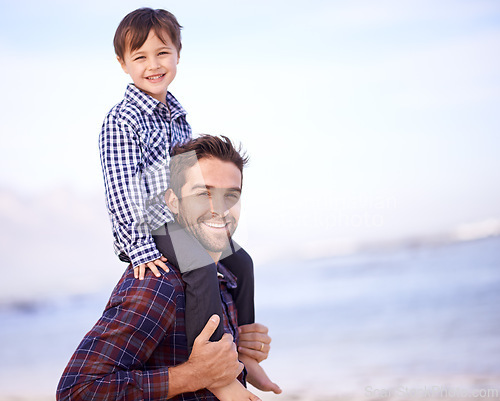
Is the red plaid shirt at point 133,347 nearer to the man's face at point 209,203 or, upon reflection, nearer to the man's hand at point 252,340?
the man's face at point 209,203

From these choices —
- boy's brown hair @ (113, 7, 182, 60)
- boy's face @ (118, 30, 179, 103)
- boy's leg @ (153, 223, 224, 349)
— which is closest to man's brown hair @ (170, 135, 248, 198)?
boy's leg @ (153, 223, 224, 349)

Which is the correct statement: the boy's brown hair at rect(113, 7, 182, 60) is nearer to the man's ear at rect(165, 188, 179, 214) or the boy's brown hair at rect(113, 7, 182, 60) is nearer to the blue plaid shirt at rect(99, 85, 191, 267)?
the blue plaid shirt at rect(99, 85, 191, 267)

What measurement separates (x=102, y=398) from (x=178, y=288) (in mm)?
368

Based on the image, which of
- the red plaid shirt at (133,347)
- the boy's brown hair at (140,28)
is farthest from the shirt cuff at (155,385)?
the boy's brown hair at (140,28)

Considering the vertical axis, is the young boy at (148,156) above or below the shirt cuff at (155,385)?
above

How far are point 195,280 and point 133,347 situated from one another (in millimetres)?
260

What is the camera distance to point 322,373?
5676mm

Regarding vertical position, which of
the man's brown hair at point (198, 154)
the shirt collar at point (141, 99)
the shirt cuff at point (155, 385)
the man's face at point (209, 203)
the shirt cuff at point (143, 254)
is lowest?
the shirt cuff at point (155, 385)

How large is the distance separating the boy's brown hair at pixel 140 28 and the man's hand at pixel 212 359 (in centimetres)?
111

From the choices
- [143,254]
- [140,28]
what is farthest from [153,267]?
[140,28]

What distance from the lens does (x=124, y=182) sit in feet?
6.73

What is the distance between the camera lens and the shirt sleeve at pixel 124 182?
1.99 meters

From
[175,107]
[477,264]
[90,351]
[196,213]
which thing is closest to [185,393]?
[90,351]

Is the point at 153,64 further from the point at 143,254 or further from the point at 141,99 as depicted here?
Answer: the point at 143,254
